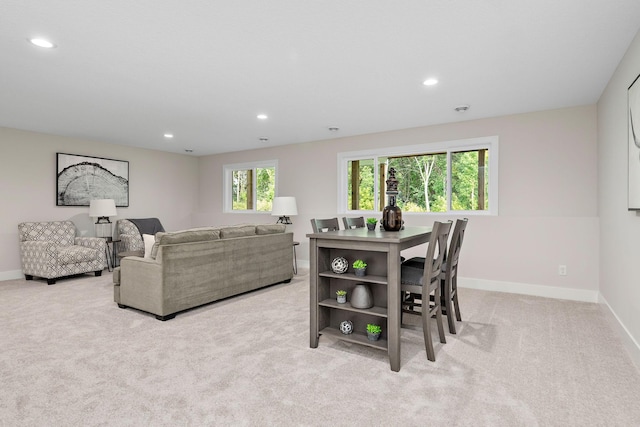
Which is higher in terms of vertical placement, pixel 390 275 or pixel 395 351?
pixel 390 275

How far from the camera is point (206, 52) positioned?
2.67 meters

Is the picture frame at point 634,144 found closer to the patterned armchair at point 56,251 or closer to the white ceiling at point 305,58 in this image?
the white ceiling at point 305,58

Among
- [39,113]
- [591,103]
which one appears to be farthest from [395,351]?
[39,113]

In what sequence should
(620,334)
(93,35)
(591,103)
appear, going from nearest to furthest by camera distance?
(93,35), (620,334), (591,103)

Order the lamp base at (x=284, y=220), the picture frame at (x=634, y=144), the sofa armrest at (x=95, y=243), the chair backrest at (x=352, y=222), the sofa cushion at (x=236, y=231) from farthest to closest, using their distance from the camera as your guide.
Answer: the lamp base at (x=284, y=220) < the sofa armrest at (x=95, y=243) < the sofa cushion at (x=236, y=231) < the chair backrest at (x=352, y=222) < the picture frame at (x=634, y=144)

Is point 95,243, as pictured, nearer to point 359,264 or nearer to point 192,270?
point 192,270

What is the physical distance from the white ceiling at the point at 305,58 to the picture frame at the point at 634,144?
0.41 metres

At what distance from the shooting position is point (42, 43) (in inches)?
98.6

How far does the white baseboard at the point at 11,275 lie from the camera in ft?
16.8

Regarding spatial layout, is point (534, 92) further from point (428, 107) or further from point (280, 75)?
point (280, 75)

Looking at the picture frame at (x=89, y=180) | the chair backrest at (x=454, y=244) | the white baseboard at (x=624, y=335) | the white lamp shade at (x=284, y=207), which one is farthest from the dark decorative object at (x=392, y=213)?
the picture frame at (x=89, y=180)

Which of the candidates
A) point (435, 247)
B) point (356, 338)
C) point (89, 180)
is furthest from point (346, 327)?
point (89, 180)

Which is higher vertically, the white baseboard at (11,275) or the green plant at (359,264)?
the green plant at (359,264)

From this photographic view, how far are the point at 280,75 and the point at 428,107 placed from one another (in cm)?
187
